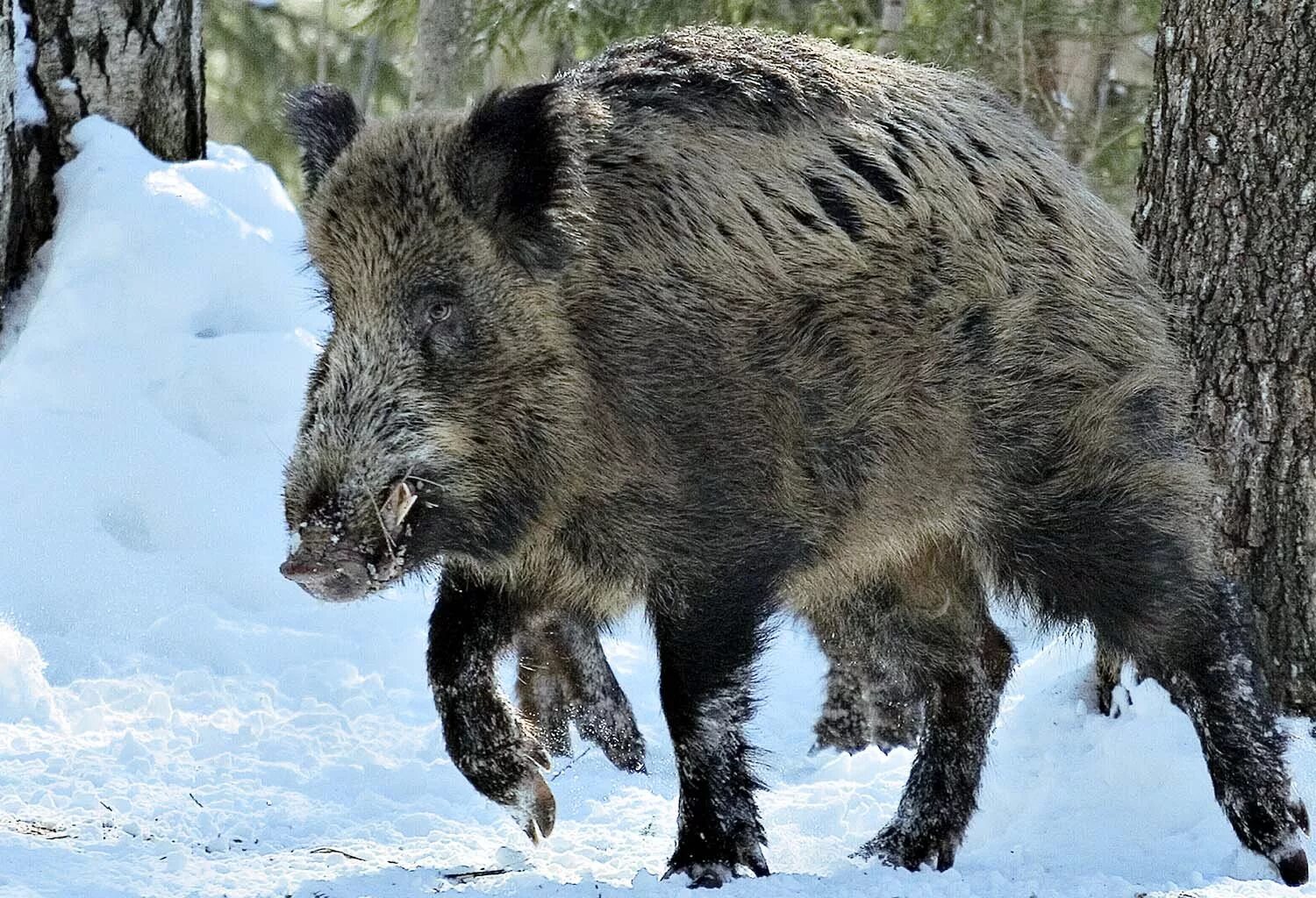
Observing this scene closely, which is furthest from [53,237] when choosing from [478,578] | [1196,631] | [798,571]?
[1196,631]

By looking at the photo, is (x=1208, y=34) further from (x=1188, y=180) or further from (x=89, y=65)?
(x=89, y=65)

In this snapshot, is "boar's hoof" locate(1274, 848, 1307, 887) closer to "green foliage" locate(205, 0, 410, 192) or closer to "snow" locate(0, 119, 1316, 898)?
"snow" locate(0, 119, 1316, 898)

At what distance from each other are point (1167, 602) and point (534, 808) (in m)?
1.61

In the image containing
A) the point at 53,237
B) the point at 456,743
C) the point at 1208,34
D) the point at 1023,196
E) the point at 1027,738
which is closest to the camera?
the point at 456,743

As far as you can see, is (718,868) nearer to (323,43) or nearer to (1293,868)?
(1293,868)

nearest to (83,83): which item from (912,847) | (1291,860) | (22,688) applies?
(22,688)

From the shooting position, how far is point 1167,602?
387 cm

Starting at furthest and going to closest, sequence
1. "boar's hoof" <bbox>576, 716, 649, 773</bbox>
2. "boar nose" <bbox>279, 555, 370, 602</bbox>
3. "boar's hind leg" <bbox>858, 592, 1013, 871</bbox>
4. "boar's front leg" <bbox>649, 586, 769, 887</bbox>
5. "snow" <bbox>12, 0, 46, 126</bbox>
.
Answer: "snow" <bbox>12, 0, 46, 126</bbox> → "boar's hoof" <bbox>576, 716, 649, 773</bbox> → "boar's hind leg" <bbox>858, 592, 1013, 871</bbox> → "boar's front leg" <bbox>649, 586, 769, 887</bbox> → "boar nose" <bbox>279, 555, 370, 602</bbox>

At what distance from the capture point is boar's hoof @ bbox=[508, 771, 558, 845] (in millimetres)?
3625

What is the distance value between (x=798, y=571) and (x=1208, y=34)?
1.87 metres

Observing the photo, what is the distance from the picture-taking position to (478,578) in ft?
12.3

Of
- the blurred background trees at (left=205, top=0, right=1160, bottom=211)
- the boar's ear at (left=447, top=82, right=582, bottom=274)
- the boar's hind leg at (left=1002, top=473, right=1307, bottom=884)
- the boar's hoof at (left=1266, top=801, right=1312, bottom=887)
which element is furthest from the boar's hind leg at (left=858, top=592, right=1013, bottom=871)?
the blurred background trees at (left=205, top=0, right=1160, bottom=211)

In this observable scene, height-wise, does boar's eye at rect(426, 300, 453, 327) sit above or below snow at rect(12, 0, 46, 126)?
below

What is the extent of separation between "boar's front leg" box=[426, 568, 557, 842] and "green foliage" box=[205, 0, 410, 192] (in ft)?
27.5
